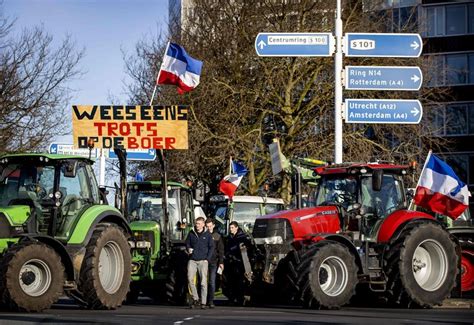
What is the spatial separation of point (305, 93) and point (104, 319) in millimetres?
21194

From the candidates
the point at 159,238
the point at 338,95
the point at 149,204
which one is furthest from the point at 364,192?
the point at 149,204

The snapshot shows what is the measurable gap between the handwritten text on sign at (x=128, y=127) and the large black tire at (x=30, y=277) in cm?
527

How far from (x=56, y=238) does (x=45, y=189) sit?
92 cm

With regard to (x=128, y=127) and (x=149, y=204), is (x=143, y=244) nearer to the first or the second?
(x=149, y=204)

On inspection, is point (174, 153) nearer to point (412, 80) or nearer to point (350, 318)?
point (412, 80)

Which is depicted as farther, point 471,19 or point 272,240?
point 471,19

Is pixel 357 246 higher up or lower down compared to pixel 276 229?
lower down

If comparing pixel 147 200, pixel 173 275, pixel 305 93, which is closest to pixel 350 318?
pixel 173 275

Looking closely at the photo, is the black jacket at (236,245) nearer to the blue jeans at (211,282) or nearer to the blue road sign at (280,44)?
the blue jeans at (211,282)

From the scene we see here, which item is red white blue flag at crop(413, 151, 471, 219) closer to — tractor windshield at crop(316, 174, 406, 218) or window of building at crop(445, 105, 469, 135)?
tractor windshield at crop(316, 174, 406, 218)

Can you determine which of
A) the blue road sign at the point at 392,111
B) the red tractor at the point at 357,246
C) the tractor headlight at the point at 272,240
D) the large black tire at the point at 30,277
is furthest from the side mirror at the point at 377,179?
the large black tire at the point at 30,277

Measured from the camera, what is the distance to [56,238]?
709 inches

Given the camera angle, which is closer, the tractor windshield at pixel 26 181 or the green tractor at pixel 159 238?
the tractor windshield at pixel 26 181

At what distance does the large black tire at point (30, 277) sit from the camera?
16594mm
